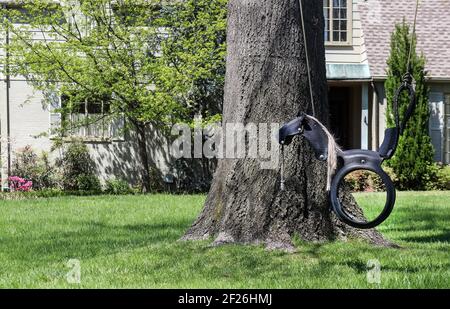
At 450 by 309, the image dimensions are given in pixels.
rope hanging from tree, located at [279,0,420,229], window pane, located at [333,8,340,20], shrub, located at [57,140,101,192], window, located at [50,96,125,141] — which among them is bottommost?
shrub, located at [57,140,101,192]

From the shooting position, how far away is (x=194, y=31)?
16.7 m

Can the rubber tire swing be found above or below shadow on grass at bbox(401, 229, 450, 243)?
above

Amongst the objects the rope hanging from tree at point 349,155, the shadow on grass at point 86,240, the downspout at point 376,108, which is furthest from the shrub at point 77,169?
the rope hanging from tree at point 349,155

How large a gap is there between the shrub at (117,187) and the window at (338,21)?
23.4ft

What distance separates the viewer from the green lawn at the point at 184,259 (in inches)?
213

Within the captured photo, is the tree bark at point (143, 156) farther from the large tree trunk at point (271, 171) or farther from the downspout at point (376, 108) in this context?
the large tree trunk at point (271, 171)

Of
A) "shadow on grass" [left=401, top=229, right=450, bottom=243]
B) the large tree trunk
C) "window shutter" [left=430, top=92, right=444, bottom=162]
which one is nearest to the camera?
the large tree trunk

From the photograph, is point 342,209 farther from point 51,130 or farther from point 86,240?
point 51,130

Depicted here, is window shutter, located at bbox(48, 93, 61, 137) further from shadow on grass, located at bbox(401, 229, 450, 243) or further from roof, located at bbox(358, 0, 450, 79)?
shadow on grass, located at bbox(401, 229, 450, 243)

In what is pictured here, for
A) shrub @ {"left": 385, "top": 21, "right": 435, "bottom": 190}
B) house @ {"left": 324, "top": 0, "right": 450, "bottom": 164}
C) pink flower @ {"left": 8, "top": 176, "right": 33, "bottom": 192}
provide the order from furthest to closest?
house @ {"left": 324, "top": 0, "right": 450, "bottom": 164} < shrub @ {"left": 385, "top": 21, "right": 435, "bottom": 190} < pink flower @ {"left": 8, "top": 176, "right": 33, "bottom": 192}

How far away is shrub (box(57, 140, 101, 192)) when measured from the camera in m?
17.3

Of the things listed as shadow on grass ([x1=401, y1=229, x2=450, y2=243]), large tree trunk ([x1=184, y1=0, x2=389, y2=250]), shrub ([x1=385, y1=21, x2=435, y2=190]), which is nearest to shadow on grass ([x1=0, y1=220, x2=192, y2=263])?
large tree trunk ([x1=184, y1=0, x2=389, y2=250])

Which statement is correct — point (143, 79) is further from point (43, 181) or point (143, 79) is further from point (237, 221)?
point (237, 221)

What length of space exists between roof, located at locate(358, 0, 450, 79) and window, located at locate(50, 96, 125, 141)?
7.30 metres
